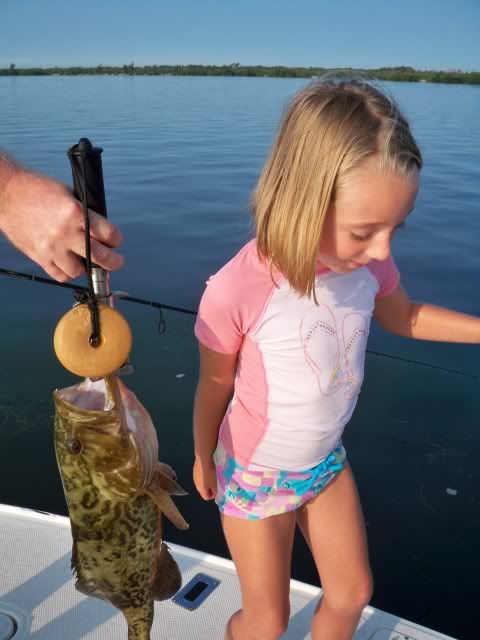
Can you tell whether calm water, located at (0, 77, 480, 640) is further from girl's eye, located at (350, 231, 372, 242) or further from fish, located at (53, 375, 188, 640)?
fish, located at (53, 375, 188, 640)

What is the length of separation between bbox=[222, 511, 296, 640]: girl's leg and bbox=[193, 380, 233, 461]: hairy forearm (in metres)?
0.27

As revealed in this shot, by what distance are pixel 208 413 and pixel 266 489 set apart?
35cm

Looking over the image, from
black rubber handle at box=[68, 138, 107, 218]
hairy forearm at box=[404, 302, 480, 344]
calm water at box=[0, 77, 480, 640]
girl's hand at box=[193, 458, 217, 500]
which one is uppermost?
black rubber handle at box=[68, 138, 107, 218]

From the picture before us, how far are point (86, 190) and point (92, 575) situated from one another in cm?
123

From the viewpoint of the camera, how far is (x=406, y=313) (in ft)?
8.59

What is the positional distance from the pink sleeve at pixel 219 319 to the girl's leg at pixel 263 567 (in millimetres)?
652

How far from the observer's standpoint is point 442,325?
260 cm

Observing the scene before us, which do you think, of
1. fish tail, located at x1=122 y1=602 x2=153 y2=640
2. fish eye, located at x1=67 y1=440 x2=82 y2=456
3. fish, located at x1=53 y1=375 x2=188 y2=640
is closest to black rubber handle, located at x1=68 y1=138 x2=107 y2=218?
fish, located at x1=53 y1=375 x2=188 y2=640

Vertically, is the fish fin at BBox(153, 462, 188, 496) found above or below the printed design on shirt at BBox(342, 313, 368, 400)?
below

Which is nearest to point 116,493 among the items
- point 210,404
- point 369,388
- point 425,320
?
point 210,404

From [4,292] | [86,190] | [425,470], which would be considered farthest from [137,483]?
[4,292]

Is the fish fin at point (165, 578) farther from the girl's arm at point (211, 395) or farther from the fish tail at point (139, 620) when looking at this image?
the girl's arm at point (211, 395)

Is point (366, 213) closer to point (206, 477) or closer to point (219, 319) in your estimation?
point (219, 319)

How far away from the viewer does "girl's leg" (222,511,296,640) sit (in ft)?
7.34
